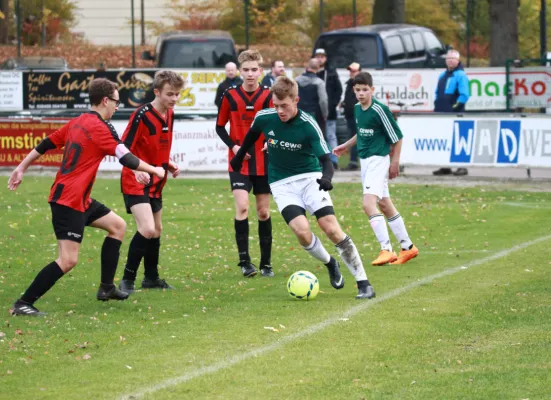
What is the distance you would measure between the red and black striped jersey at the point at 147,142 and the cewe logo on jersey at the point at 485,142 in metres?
11.0

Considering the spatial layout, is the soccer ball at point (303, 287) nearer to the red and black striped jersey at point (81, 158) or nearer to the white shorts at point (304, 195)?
the white shorts at point (304, 195)

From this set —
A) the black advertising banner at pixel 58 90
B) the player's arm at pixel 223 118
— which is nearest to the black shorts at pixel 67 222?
the player's arm at pixel 223 118

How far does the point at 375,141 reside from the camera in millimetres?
11820

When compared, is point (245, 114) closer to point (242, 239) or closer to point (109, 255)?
point (242, 239)

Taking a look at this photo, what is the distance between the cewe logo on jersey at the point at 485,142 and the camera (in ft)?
66.1

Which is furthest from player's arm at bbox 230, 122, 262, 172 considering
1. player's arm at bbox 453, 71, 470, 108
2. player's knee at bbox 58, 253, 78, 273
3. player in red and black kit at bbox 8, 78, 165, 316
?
player's arm at bbox 453, 71, 470, 108

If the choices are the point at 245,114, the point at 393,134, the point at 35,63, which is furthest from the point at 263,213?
the point at 35,63

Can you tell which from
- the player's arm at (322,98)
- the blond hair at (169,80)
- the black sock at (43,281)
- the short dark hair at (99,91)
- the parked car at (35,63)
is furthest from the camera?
the parked car at (35,63)

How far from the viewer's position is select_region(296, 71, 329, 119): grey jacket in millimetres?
20641

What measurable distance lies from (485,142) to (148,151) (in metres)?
11.3

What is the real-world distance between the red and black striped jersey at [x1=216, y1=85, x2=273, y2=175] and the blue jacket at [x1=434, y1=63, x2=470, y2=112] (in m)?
10.1

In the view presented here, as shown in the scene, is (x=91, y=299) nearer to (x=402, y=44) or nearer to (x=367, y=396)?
(x=367, y=396)

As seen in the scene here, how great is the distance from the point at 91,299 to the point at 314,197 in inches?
86.6

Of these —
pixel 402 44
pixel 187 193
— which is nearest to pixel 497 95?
pixel 402 44
